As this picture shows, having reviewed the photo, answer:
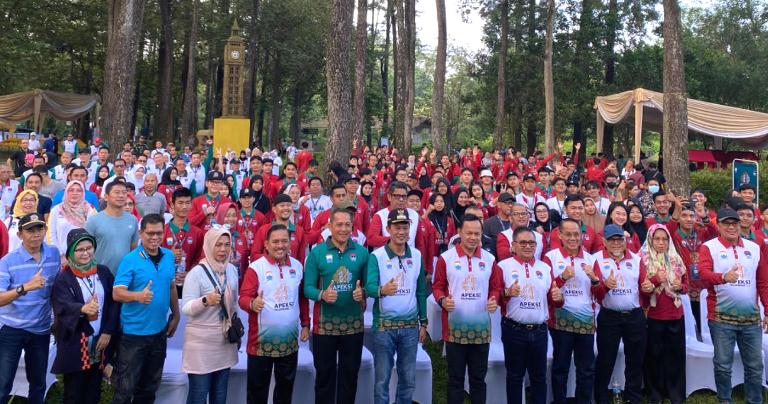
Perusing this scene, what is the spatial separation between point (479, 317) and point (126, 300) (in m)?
2.76

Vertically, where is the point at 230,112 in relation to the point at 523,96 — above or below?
below

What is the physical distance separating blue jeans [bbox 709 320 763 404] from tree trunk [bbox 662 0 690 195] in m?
6.76

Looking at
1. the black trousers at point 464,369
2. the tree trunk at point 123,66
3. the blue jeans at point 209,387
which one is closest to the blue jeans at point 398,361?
the black trousers at point 464,369

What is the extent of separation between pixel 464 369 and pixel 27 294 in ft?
11.5

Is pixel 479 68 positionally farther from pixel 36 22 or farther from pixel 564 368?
pixel 564 368

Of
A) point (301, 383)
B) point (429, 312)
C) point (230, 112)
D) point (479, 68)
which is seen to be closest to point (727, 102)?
point (479, 68)

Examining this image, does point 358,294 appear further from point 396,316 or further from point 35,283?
point 35,283

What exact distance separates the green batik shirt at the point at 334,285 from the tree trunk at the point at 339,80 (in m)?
6.77

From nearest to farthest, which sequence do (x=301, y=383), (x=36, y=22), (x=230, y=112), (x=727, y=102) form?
(x=301, y=383) < (x=230, y=112) < (x=36, y=22) < (x=727, y=102)

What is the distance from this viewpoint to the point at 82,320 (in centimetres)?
427

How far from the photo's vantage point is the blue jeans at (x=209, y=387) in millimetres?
4453

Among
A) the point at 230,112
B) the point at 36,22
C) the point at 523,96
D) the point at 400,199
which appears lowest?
the point at 400,199

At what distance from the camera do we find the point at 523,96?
96.1ft

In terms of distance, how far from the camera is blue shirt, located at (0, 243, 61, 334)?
4.34 m
